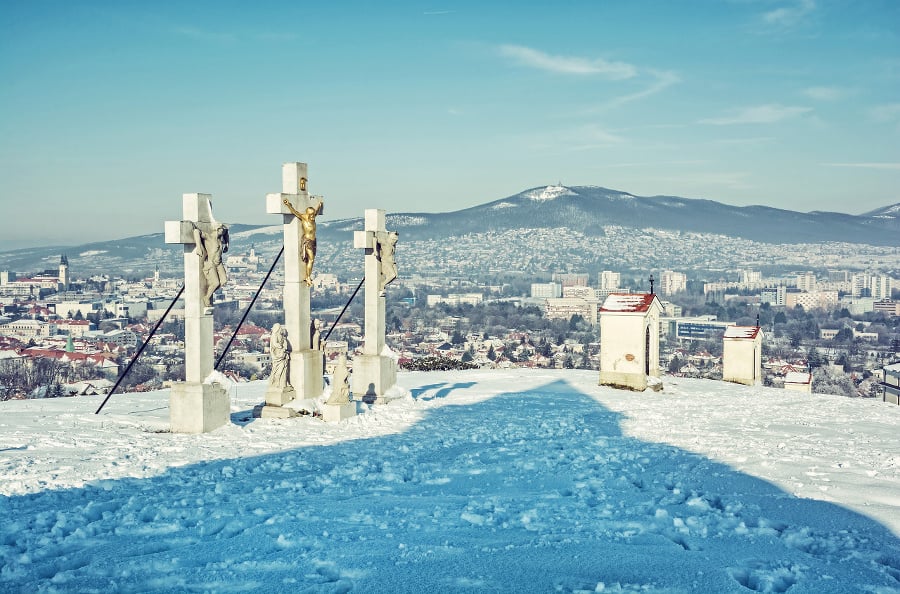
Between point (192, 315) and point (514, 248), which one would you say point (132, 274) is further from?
point (514, 248)

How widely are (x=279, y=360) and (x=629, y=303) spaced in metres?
10.1

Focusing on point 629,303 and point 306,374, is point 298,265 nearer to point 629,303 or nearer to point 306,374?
point 306,374

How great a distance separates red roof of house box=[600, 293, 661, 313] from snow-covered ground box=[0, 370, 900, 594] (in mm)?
6621

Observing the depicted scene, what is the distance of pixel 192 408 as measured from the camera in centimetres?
1165

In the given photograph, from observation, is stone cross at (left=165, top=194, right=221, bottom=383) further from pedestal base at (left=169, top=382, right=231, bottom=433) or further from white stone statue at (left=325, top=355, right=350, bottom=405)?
white stone statue at (left=325, top=355, right=350, bottom=405)

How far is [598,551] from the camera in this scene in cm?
608

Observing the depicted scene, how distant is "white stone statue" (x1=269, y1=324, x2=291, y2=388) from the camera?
13469 mm

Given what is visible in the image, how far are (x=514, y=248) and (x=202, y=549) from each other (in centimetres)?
16850

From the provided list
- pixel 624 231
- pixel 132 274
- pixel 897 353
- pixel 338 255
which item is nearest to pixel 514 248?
pixel 624 231

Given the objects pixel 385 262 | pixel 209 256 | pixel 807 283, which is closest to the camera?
pixel 209 256

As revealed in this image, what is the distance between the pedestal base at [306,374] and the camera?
1382cm

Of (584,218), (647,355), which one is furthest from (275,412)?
(584,218)

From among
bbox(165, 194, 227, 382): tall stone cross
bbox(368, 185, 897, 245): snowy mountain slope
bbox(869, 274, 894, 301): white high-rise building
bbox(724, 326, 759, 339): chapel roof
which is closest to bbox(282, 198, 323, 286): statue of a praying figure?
bbox(165, 194, 227, 382): tall stone cross

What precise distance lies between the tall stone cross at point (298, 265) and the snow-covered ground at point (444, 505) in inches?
47.7
